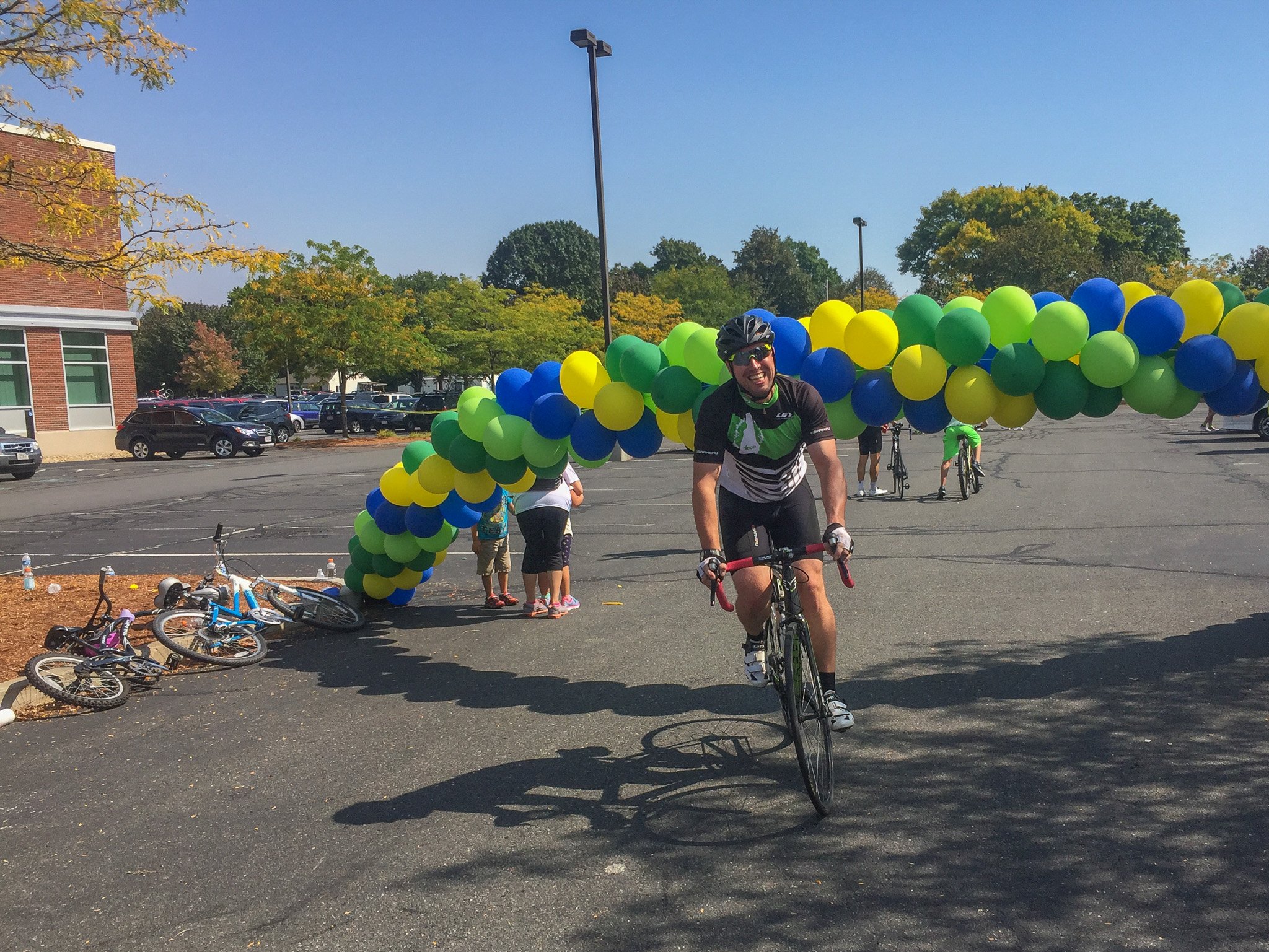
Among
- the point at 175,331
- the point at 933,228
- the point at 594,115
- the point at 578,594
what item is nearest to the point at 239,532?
the point at 578,594

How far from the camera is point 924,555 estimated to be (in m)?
10.4

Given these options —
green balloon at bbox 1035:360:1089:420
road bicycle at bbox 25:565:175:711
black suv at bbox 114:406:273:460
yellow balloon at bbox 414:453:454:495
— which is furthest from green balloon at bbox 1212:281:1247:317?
black suv at bbox 114:406:273:460

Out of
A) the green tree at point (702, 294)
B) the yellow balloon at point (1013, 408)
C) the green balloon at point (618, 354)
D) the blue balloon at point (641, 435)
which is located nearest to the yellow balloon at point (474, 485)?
the blue balloon at point (641, 435)

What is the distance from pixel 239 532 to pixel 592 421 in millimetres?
9226

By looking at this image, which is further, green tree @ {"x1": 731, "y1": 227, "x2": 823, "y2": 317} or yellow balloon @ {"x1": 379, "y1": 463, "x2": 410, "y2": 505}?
green tree @ {"x1": 731, "y1": 227, "x2": 823, "y2": 317}

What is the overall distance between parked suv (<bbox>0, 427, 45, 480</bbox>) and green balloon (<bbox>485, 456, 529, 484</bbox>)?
75.3ft

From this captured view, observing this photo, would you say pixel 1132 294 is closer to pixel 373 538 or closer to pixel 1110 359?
pixel 1110 359

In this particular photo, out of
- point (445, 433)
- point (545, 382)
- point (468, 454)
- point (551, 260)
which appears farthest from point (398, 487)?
point (551, 260)

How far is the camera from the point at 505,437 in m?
7.16

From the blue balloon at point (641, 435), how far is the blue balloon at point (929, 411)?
1.74 m

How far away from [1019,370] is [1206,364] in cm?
106

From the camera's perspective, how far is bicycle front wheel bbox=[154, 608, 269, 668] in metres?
7.09

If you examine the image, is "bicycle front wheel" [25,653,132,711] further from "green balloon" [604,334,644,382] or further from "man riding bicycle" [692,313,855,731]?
"man riding bicycle" [692,313,855,731]

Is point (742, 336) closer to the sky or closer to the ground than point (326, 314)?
closer to the ground
